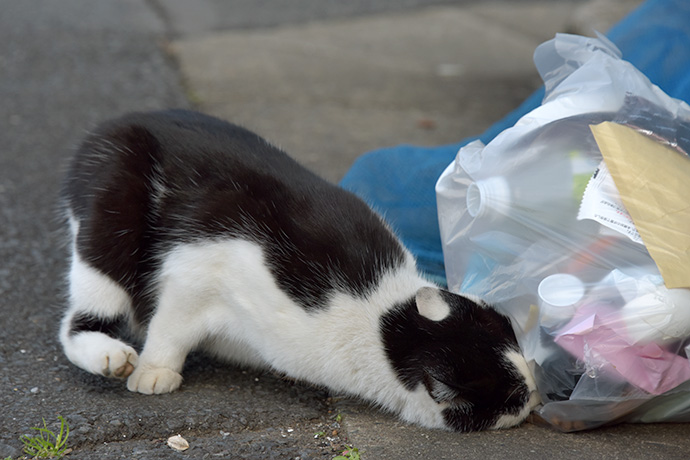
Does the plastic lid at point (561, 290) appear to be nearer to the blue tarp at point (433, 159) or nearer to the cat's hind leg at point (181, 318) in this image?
the blue tarp at point (433, 159)

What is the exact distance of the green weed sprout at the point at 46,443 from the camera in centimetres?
176

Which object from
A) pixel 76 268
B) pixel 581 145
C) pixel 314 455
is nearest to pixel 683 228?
pixel 581 145

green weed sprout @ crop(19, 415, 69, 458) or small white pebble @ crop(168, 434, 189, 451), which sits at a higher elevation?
green weed sprout @ crop(19, 415, 69, 458)

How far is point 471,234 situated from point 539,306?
299 mm

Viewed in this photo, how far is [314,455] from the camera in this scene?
71.6 inches

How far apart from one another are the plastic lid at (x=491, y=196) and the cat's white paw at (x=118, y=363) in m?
0.99

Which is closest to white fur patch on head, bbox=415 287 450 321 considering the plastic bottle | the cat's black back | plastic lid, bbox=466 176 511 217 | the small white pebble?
the cat's black back

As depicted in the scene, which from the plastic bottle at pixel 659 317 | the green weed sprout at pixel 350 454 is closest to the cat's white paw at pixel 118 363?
the green weed sprout at pixel 350 454

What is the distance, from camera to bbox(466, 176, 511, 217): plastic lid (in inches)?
78.7

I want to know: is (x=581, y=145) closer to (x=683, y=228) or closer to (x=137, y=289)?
(x=683, y=228)

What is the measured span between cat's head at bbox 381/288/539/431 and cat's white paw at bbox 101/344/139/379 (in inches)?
26.8

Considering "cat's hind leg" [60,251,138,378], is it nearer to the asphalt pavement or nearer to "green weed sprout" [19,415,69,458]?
the asphalt pavement

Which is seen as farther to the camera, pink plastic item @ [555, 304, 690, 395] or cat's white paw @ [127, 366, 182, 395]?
cat's white paw @ [127, 366, 182, 395]

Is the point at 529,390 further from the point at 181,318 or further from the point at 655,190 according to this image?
the point at 181,318
